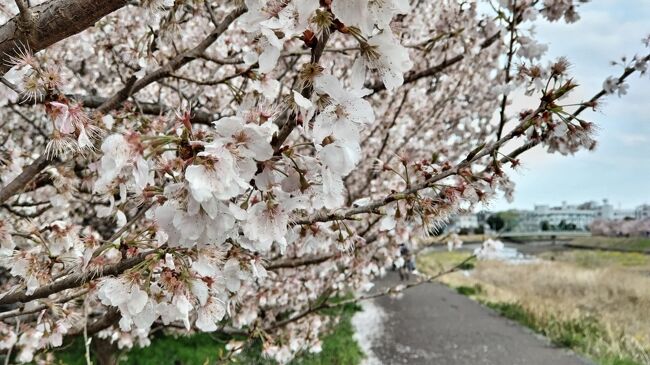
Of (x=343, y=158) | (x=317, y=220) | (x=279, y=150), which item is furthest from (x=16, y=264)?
(x=343, y=158)

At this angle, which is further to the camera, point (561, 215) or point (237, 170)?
point (561, 215)

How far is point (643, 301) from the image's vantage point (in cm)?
1558

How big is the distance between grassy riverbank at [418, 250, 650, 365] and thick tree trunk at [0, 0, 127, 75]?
653cm

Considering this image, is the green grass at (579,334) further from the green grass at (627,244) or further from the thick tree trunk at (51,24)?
the green grass at (627,244)

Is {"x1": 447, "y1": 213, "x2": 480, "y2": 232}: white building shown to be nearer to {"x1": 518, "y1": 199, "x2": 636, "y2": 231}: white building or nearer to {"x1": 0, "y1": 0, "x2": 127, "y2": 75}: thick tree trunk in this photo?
{"x1": 0, "y1": 0, "x2": 127, "y2": 75}: thick tree trunk

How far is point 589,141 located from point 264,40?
1.12 metres

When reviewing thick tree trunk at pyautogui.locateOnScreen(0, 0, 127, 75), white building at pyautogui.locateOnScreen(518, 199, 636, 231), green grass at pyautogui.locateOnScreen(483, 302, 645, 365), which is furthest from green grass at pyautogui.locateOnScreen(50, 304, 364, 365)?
white building at pyautogui.locateOnScreen(518, 199, 636, 231)

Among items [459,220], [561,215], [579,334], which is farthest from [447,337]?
[561,215]

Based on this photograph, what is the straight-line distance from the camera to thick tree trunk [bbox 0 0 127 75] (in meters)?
1.18

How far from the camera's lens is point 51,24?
1.26 m

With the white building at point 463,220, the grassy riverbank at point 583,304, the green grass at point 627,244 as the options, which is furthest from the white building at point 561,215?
the white building at point 463,220

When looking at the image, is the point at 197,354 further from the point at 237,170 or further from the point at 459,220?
the point at 237,170

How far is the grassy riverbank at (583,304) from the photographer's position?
10.4 metres

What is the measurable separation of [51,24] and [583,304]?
59.5 feet
